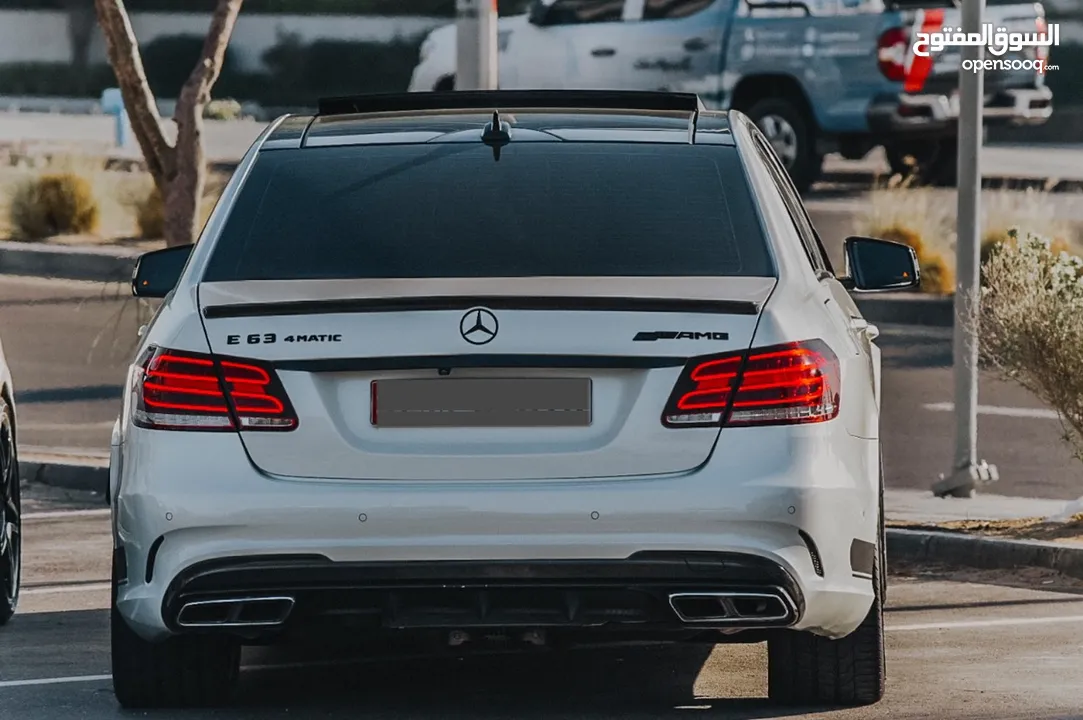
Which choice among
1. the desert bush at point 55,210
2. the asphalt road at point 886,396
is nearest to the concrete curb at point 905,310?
the asphalt road at point 886,396

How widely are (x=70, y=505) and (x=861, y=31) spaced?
47.9 feet

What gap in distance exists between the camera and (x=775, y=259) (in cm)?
590

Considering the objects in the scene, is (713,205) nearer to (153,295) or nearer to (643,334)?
(643,334)

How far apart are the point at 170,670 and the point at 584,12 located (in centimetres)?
1956

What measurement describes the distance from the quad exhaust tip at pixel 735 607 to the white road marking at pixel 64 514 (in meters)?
5.35

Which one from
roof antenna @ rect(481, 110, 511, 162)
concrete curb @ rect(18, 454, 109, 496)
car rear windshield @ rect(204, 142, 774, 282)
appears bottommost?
concrete curb @ rect(18, 454, 109, 496)

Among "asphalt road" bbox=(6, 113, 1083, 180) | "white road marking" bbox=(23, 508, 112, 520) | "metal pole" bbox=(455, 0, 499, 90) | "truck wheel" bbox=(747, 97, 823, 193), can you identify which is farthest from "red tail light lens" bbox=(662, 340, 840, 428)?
"asphalt road" bbox=(6, 113, 1083, 180)

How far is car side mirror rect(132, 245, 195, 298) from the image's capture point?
6906 millimetres

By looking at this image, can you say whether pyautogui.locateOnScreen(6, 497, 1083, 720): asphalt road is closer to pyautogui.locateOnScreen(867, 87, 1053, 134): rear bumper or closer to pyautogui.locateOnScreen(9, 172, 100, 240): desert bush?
pyautogui.locateOnScreen(9, 172, 100, 240): desert bush

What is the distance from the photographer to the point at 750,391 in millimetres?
5566

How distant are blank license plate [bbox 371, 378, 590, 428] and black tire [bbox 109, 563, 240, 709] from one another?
1.03m

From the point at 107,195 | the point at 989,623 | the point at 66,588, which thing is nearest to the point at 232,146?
the point at 107,195

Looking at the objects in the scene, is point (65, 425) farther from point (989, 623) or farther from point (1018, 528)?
point (989, 623)

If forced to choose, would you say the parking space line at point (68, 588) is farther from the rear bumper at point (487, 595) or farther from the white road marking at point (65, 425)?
the white road marking at point (65, 425)
